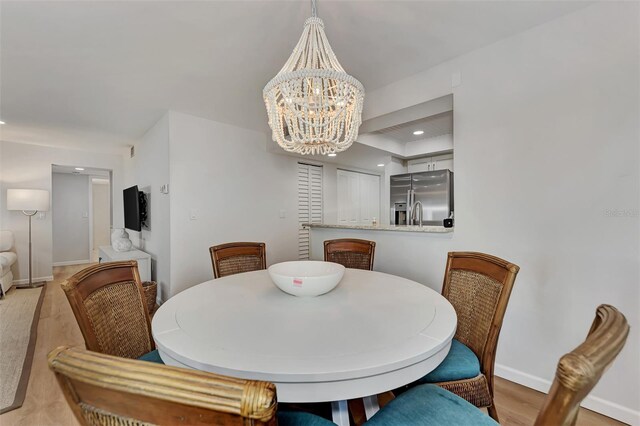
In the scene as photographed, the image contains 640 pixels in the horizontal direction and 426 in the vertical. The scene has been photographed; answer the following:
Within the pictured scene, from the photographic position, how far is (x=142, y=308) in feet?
4.39

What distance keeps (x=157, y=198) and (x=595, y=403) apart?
4196 mm

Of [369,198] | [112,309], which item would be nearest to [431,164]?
[369,198]

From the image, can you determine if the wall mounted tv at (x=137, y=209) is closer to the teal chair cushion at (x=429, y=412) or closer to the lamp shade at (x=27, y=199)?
the lamp shade at (x=27, y=199)

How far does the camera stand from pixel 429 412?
90cm

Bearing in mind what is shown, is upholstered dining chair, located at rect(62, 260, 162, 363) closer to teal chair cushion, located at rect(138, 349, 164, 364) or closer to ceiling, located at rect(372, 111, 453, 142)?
teal chair cushion, located at rect(138, 349, 164, 364)

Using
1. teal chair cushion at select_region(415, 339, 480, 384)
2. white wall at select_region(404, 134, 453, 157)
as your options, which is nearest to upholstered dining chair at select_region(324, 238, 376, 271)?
teal chair cushion at select_region(415, 339, 480, 384)

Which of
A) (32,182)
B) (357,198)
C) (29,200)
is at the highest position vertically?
(32,182)

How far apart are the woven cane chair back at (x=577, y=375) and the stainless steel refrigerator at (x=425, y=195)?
4.13m

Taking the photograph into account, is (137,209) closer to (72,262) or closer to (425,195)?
(72,262)

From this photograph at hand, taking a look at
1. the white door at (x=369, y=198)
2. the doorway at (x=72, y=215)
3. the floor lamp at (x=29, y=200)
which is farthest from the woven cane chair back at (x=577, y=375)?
the doorway at (x=72, y=215)

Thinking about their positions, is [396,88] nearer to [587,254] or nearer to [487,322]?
[587,254]

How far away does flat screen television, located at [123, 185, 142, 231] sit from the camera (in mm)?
3728

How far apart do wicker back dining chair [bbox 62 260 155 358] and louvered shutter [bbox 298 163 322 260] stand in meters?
3.05

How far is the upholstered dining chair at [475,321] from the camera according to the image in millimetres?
1142
